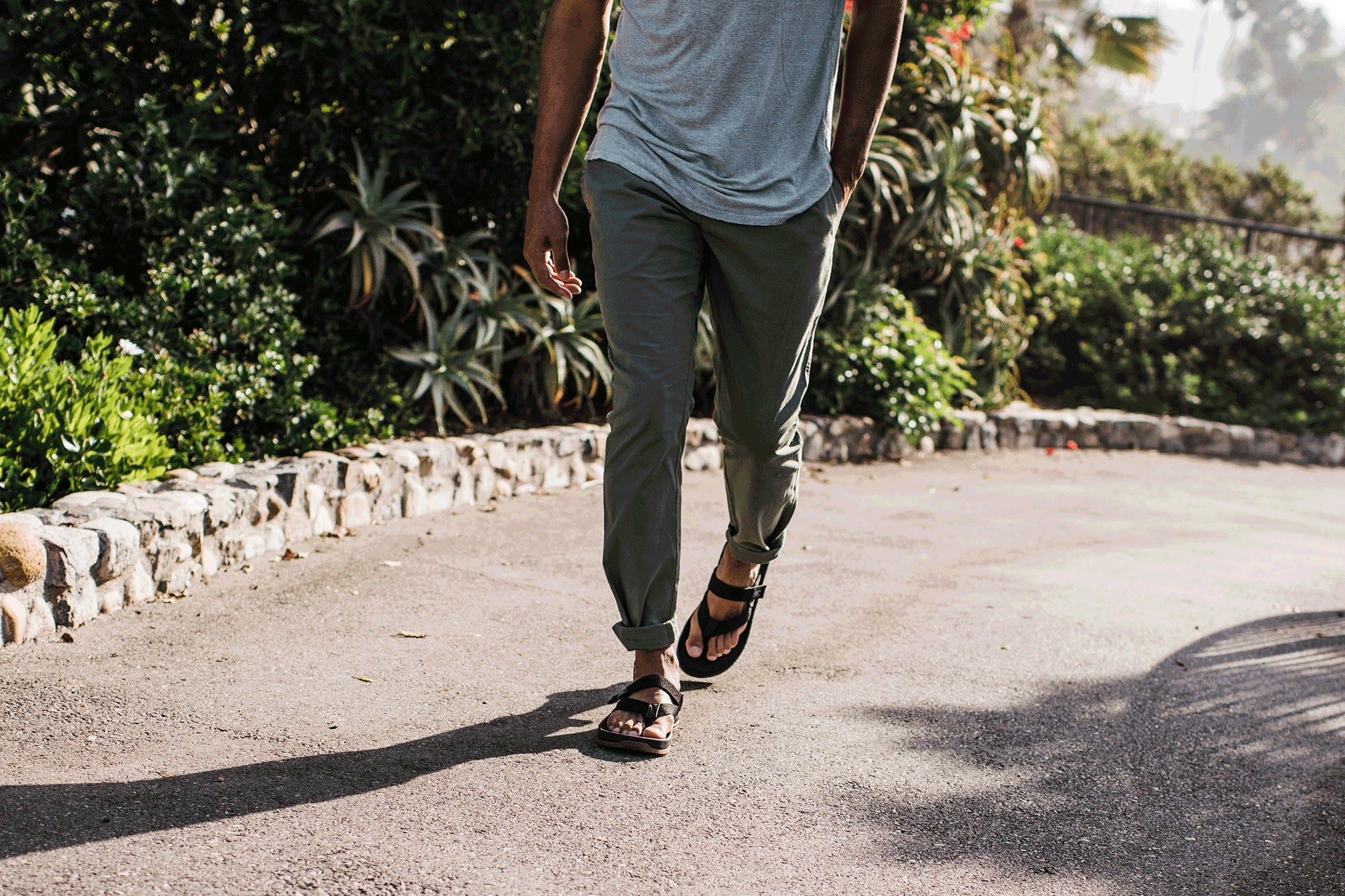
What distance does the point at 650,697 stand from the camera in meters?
2.51

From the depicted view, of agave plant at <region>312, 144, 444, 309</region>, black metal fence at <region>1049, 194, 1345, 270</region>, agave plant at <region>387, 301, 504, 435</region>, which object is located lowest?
agave plant at <region>387, 301, 504, 435</region>

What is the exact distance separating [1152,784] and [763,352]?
1.26 metres

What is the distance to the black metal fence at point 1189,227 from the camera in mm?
12070

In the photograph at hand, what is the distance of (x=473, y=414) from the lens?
5945mm

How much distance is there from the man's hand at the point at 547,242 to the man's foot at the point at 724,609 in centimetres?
78

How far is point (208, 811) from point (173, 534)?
1543mm

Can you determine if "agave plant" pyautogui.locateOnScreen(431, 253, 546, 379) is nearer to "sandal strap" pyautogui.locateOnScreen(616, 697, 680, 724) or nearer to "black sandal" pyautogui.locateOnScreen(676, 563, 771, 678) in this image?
"black sandal" pyautogui.locateOnScreen(676, 563, 771, 678)

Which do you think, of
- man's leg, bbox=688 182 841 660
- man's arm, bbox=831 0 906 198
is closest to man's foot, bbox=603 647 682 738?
man's leg, bbox=688 182 841 660

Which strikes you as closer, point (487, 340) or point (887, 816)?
point (887, 816)

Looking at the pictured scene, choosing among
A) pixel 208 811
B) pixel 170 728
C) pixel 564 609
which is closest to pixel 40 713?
pixel 170 728

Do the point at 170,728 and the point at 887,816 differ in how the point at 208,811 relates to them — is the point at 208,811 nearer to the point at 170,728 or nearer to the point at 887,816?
the point at 170,728

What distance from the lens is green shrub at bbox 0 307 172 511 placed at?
3.34 metres

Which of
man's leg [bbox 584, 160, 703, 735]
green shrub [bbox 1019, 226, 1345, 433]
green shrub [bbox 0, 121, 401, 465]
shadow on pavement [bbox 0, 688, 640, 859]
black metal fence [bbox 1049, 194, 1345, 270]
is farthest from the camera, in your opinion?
black metal fence [bbox 1049, 194, 1345, 270]

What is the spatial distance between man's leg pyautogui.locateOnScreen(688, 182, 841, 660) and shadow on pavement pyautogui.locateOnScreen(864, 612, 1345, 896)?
1.95 ft
